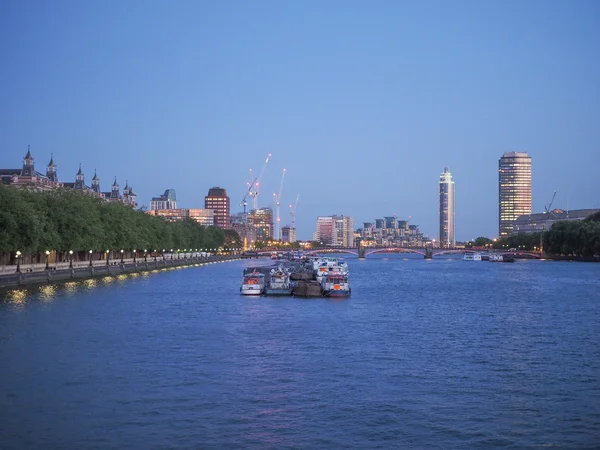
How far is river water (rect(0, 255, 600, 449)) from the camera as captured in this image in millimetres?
26109

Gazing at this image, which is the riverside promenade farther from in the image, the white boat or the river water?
the white boat

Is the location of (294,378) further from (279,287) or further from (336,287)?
(279,287)

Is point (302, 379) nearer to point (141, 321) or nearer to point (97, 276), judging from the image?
point (141, 321)

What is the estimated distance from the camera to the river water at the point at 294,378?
85.7ft

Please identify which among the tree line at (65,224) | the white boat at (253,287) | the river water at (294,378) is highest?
the tree line at (65,224)

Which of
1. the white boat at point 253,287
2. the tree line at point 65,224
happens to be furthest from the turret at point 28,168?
the white boat at point 253,287

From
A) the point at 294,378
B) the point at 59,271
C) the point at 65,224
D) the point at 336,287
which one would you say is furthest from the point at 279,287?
the point at 294,378

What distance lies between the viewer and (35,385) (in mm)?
32969

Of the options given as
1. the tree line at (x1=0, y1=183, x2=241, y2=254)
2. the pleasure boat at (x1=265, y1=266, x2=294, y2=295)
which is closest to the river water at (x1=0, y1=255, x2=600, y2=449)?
the pleasure boat at (x1=265, y1=266, x2=294, y2=295)

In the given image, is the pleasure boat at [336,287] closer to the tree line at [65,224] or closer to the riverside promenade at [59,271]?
the tree line at [65,224]

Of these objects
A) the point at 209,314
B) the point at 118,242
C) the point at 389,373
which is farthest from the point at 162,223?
the point at 389,373

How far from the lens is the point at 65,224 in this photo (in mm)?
103500

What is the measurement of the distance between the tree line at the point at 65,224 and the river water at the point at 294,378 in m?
18.3

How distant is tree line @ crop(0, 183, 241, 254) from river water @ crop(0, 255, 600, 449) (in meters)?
18.3
